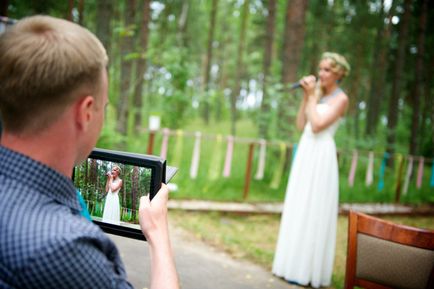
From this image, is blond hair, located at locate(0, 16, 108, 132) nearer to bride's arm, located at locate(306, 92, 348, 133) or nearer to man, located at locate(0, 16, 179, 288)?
man, located at locate(0, 16, 179, 288)

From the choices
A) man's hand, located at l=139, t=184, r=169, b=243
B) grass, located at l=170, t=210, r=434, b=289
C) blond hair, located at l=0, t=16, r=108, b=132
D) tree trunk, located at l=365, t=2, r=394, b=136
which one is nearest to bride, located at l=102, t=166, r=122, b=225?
man's hand, located at l=139, t=184, r=169, b=243

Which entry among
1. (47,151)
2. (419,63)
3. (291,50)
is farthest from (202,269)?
(419,63)

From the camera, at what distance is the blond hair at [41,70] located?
861 millimetres

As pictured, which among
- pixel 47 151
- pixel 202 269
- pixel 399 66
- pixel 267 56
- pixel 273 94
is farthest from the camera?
pixel 267 56

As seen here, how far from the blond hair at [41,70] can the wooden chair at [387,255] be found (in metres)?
1.76

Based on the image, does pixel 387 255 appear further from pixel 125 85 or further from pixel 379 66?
pixel 379 66

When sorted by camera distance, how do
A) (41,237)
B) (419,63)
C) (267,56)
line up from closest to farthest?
(41,237) → (419,63) → (267,56)

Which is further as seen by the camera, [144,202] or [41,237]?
[144,202]

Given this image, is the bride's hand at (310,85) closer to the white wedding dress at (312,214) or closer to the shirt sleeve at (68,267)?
the white wedding dress at (312,214)

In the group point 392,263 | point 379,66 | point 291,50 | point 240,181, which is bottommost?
point 240,181

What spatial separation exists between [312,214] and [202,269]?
4.26 feet

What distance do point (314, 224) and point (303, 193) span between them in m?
0.34

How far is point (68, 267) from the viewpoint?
84 centimetres

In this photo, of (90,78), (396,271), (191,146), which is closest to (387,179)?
(191,146)
